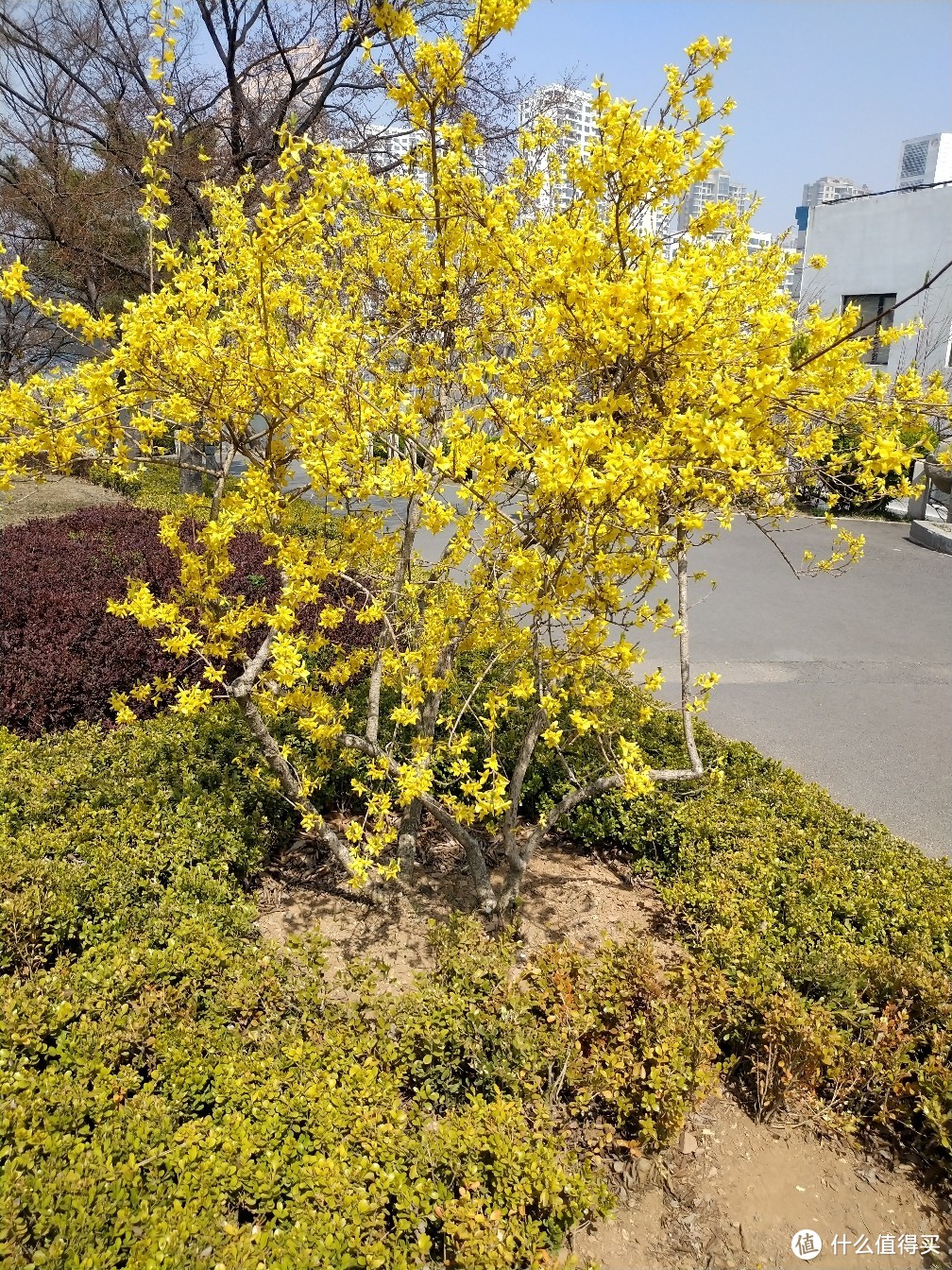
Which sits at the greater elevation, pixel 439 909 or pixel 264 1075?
pixel 264 1075

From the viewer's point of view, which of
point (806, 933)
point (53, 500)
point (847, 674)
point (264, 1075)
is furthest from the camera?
point (53, 500)

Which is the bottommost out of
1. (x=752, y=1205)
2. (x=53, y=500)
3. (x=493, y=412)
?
(x=752, y=1205)

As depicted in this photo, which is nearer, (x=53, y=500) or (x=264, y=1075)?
(x=264, y=1075)

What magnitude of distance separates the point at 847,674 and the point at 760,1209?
5.06 metres

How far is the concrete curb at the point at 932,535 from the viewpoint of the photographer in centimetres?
1100

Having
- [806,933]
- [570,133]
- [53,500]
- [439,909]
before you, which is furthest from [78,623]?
[53,500]

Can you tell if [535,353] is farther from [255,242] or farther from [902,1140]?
[902,1140]

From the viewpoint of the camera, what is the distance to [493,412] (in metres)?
2.43

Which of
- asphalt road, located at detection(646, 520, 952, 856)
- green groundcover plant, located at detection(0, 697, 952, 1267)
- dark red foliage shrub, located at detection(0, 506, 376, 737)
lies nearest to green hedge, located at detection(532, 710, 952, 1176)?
green groundcover plant, located at detection(0, 697, 952, 1267)

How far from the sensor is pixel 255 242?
2643 millimetres

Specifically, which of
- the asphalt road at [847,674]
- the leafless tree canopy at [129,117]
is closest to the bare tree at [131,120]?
the leafless tree canopy at [129,117]

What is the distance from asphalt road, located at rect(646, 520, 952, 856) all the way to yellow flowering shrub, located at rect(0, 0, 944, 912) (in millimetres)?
956

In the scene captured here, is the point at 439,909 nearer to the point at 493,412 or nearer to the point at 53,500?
the point at 493,412

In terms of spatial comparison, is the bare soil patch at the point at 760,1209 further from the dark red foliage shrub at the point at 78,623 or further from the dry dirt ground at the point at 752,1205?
the dark red foliage shrub at the point at 78,623
